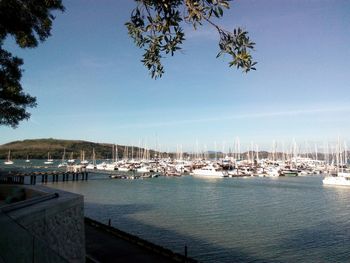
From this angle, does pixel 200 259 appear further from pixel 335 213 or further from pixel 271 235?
Answer: pixel 335 213

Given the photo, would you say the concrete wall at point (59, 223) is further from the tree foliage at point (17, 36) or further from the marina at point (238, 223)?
the marina at point (238, 223)

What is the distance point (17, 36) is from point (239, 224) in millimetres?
29365

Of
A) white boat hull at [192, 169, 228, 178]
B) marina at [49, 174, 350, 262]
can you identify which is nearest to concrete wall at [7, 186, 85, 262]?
marina at [49, 174, 350, 262]

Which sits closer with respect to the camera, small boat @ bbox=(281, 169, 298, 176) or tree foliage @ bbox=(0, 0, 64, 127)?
tree foliage @ bbox=(0, 0, 64, 127)

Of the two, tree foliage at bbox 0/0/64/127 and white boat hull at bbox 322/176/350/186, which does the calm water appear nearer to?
tree foliage at bbox 0/0/64/127

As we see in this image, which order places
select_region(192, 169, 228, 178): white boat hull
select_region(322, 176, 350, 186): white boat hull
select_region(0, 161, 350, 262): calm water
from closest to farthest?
select_region(0, 161, 350, 262): calm water, select_region(322, 176, 350, 186): white boat hull, select_region(192, 169, 228, 178): white boat hull

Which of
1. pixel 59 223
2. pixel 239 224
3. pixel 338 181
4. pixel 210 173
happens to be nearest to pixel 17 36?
pixel 59 223

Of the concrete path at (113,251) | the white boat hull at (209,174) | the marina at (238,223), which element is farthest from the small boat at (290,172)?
the concrete path at (113,251)

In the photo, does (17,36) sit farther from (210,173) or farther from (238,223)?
(210,173)

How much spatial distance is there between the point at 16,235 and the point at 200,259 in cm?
2149

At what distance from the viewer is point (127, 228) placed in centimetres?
3447

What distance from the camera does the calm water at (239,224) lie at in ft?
88.7

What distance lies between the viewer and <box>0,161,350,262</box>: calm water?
88.7ft

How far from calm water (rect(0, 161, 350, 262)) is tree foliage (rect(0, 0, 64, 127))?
1547 centimetres
